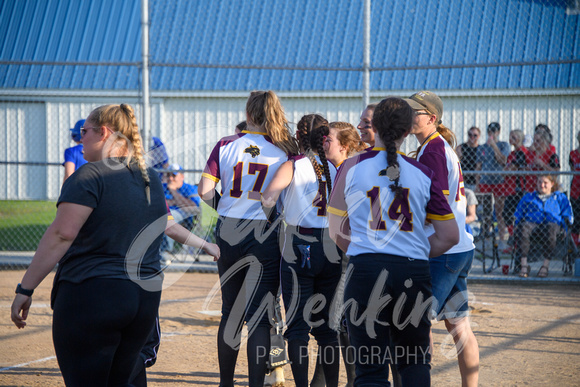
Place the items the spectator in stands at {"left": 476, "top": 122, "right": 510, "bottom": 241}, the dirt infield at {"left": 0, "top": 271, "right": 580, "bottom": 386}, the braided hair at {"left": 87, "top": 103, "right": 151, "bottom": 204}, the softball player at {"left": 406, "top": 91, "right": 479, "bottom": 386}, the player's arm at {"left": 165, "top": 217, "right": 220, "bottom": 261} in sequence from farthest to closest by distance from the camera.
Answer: the spectator in stands at {"left": 476, "top": 122, "right": 510, "bottom": 241} → the dirt infield at {"left": 0, "top": 271, "right": 580, "bottom": 386} → the softball player at {"left": 406, "top": 91, "right": 479, "bottom": 386} → the player's arm at {"left": 165, "top": 217, "right": 220, "bottom": 261} → the braided hair at {"left": 87, "top": 103, "right": 151, "bottom": 204}

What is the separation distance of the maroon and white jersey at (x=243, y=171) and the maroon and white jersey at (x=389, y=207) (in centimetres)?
106

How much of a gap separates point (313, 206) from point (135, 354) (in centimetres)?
153

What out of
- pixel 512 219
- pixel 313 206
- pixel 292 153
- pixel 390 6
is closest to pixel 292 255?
pixel 313 206

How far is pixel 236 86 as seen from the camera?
14.8 m

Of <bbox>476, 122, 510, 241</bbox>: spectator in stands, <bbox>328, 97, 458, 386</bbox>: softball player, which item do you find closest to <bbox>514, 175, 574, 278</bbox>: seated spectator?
<bbox>476, 122, 510, 241</bbox>: spectator in stands

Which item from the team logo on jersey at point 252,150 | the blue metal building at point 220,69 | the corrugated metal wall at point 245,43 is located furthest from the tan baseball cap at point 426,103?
the corrugated metal wall at point 245,43

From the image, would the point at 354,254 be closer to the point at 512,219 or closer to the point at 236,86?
the point at 512,219

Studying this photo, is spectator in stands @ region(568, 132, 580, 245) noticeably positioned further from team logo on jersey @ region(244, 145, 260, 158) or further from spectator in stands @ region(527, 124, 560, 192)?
team logo on jersey @ region(244, 145, 260, 158)

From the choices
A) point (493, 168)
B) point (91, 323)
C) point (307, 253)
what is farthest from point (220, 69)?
point (91, 323)

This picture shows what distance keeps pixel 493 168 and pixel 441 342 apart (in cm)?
542

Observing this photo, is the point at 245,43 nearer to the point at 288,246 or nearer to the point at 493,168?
Result: the point at 493,168

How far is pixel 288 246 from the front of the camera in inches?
154

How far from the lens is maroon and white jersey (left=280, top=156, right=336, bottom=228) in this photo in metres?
3.97

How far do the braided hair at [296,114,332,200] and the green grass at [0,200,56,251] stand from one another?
828 centimetres
